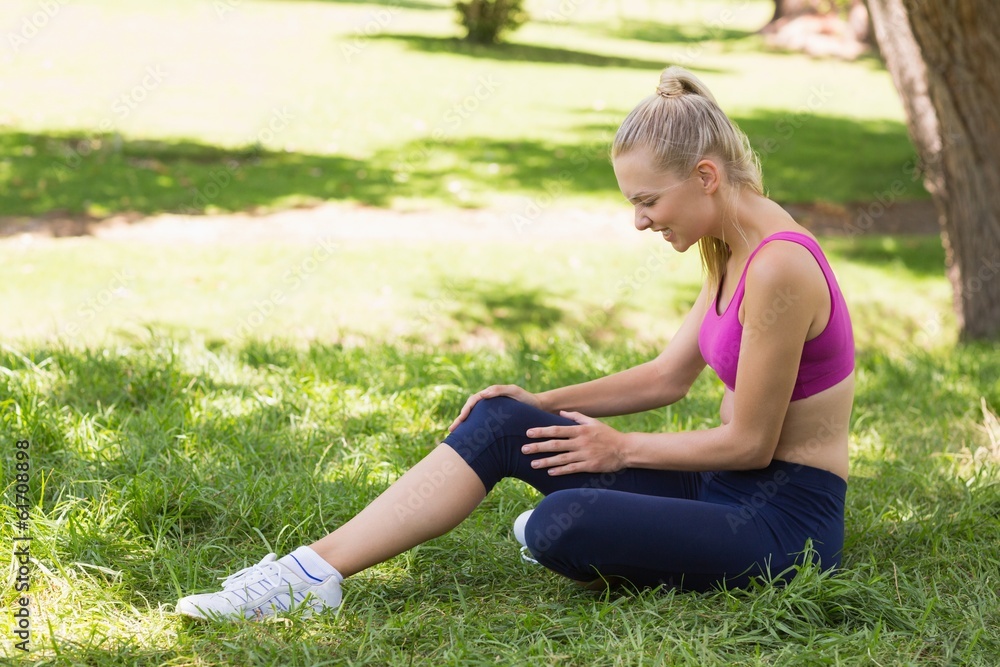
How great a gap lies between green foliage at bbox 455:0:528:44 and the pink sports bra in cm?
1595

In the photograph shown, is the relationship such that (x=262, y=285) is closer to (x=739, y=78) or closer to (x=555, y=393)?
(x=555, y=393)

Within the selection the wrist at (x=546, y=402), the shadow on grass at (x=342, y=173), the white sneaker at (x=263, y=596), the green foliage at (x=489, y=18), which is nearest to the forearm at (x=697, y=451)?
the wrist at (x=546, y=402)

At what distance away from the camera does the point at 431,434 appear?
12.2 feet

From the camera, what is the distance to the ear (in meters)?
2.41

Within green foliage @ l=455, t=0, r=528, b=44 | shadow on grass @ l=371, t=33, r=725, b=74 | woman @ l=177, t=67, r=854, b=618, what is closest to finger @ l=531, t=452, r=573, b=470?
woman @ l=177, t=67, r=854, b=618

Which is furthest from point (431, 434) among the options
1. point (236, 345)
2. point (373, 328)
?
point (373, 328)

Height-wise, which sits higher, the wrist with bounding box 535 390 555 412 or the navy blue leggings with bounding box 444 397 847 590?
the wrist with bounding box 535 390 555 412

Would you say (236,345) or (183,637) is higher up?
(183,637)

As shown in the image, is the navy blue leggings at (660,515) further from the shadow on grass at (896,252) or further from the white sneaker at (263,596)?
the shadow on grass at (896,252)

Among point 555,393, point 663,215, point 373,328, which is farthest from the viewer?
point 373,328

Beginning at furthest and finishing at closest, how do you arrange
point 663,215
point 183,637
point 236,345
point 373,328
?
1. point 373,328
2. point 236,345
3. point 663,215
4. point 183,637

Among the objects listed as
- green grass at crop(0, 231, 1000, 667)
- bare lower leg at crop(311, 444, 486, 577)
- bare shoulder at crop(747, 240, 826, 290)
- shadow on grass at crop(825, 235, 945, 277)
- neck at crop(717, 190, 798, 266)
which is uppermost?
neck at crop(717, 190, 798, 266)

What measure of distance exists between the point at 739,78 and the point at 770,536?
17.1 m
